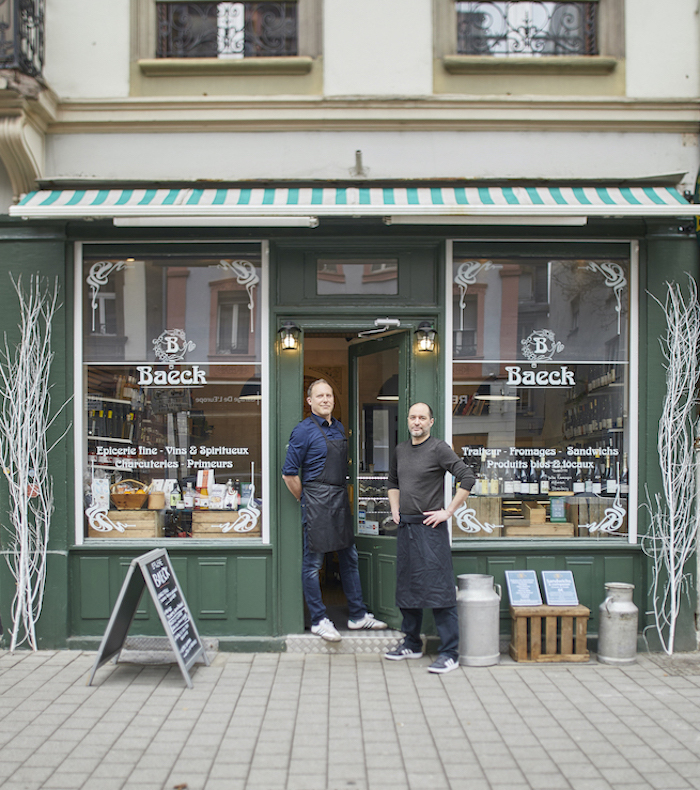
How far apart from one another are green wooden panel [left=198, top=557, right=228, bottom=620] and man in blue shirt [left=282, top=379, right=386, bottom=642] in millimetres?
706

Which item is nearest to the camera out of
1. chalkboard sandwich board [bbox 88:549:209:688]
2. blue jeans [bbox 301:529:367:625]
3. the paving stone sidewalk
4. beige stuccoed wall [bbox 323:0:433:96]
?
the paving stone sidewalk

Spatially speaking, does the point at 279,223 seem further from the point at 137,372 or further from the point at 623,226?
the point at 623,226

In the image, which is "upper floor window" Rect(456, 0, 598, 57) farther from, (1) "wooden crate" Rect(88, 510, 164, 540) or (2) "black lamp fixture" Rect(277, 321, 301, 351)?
(1) "wooden crate" Rect(88, 510, 164, 540)

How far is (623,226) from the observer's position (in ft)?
21.4

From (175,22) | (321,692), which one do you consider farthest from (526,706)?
(175,22)

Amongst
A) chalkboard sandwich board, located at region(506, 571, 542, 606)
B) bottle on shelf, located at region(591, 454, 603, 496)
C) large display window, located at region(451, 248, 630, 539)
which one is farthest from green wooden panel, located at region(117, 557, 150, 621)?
bottle on shelf, located at region(591, 454, 603, 496)

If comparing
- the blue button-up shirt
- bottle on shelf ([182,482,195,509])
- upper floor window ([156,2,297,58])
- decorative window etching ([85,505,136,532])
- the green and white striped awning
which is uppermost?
upper floor window ([156,2,297,58])

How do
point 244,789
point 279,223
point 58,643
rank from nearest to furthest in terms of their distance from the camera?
point 244,789, point 279,223, point 58,643

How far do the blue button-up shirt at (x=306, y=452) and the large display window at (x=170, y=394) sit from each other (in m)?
0.49

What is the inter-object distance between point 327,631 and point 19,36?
18.2ft

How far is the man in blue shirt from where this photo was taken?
624 centimetres

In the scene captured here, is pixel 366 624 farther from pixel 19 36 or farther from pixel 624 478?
pixel 19 36

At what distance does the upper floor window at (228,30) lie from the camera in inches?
261

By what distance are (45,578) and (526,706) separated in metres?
4.13
